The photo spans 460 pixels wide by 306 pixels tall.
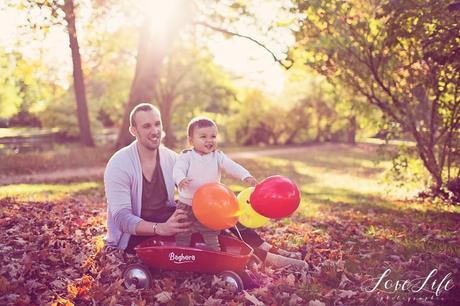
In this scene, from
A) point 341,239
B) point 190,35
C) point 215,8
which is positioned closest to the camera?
point 341,239

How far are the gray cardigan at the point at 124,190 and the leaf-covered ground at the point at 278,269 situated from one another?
11.6 inches

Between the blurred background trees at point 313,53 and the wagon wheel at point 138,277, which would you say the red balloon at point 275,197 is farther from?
the blurred background trees at point 313,53

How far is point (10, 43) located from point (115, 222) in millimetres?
13179

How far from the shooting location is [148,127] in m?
5.47

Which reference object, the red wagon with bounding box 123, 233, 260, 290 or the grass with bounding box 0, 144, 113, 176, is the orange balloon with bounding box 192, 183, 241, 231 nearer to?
the red wagon with bounding box 123, 233, 260, 290

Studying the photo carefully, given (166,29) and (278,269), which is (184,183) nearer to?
(278,269)

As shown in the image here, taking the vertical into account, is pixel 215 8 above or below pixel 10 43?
above

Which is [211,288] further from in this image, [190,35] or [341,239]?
[190,35]

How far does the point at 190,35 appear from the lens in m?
27.4

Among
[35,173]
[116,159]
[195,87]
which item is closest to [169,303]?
[116,159]

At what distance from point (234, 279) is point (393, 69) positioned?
8161 mm

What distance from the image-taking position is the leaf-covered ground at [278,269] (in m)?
4.91

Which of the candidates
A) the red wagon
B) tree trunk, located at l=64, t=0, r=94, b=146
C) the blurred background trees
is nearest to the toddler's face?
the red wagon

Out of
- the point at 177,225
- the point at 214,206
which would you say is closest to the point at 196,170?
the point at 214,206
